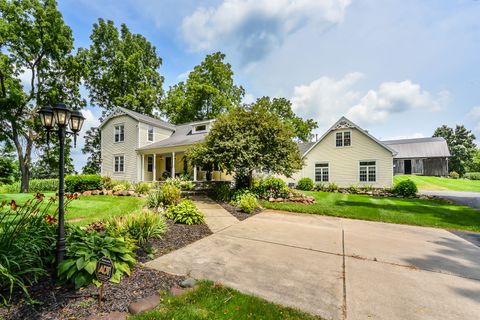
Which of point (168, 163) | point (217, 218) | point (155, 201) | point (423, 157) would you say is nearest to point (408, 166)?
point (423, 157)

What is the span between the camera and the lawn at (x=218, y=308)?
2.38 meters

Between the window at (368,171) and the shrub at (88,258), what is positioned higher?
the window at (368,171)

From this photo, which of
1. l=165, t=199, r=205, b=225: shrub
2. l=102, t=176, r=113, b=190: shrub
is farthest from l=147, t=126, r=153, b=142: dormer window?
l=165, t=199, r=205, b=225: shrub

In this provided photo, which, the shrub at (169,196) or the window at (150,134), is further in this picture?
the window at (150,134)

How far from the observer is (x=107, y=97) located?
27828 millimetres

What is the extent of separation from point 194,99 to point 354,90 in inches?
798

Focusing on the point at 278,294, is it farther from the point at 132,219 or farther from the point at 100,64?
the point at 100,64

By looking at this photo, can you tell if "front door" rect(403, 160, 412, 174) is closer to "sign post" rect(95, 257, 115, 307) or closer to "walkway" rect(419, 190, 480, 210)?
"walkway" rect(419, 190, 480, 210)

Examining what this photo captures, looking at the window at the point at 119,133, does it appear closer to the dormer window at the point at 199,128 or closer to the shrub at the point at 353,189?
the dormer window at the point at 199,128

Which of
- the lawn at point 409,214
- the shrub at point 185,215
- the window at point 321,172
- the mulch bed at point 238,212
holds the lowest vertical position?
Result: the lawn at point 409,214

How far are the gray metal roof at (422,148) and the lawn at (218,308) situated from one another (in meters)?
30.6

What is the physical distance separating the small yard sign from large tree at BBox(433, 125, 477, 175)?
162 ft

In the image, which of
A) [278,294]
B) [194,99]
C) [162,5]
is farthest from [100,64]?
[278,294]

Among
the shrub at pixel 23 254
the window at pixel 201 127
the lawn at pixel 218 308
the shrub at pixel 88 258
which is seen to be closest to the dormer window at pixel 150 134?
the window at pixel 201 127
